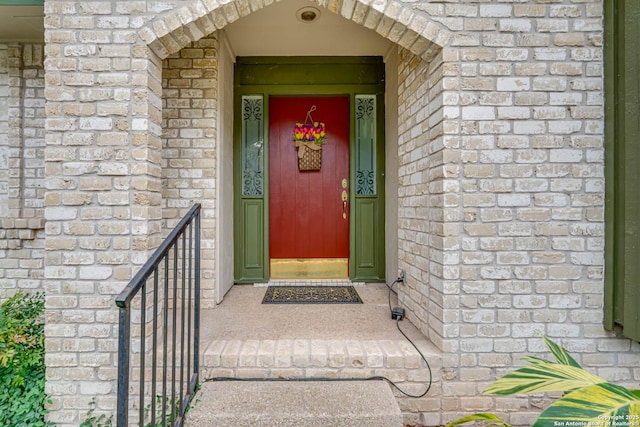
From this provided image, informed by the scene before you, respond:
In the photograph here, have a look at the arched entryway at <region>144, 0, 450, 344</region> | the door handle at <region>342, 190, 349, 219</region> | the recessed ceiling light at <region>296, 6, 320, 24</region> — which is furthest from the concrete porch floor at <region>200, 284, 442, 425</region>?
the recessed ceiling light at <region>296, 6, 320, 24</region>

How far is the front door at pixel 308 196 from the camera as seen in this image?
3529mm

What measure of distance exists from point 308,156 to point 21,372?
265 cm

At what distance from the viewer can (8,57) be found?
9.61 ft

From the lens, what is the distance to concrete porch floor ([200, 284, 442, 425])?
1.85 metres

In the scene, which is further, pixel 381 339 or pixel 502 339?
pixel 381 339

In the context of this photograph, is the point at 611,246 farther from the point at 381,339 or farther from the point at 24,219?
the point at 24,219

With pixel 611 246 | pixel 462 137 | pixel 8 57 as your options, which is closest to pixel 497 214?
pixel 462 137

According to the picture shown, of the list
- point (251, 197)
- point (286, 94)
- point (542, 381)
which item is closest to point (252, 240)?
point (251, 197)

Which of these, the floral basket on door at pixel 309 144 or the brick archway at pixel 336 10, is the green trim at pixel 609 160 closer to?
the brick archway at pixel 336 10

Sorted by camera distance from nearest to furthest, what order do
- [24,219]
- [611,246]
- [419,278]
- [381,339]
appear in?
[611,246] → [381,339] → [419,278] → [24,219]

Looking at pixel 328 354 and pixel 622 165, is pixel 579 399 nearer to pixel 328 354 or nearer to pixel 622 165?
pixel 328 354

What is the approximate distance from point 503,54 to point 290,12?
1.61 m

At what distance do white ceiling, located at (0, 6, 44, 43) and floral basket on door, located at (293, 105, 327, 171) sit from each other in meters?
2.19

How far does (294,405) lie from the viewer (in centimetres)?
161
